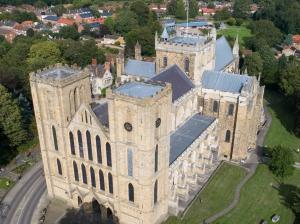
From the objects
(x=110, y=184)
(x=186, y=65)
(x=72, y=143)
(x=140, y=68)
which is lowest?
(x=110, y=184)

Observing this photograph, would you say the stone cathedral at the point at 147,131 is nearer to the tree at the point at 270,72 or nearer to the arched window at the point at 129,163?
the arched window at the point at 129,163

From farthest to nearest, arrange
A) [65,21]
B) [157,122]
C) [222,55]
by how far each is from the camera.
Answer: [65,21] < [222,55] < [157,122]

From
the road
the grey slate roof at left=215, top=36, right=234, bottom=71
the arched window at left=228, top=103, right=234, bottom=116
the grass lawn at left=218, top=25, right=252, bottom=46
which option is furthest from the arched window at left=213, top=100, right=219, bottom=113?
the grass lawn at left=218, top=25, right=252, bottom=46

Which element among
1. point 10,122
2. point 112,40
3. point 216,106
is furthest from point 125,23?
point 216,106

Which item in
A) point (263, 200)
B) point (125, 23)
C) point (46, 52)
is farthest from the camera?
point (125, 23)

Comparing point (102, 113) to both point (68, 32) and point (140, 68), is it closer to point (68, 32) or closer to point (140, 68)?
point (140, 68)

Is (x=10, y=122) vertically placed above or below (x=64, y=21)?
below

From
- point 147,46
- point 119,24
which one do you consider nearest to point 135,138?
point 147,46

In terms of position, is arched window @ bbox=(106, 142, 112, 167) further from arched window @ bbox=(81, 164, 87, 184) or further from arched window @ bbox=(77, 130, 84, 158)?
arched window @ bbox=(81, 164, 87, 184)
